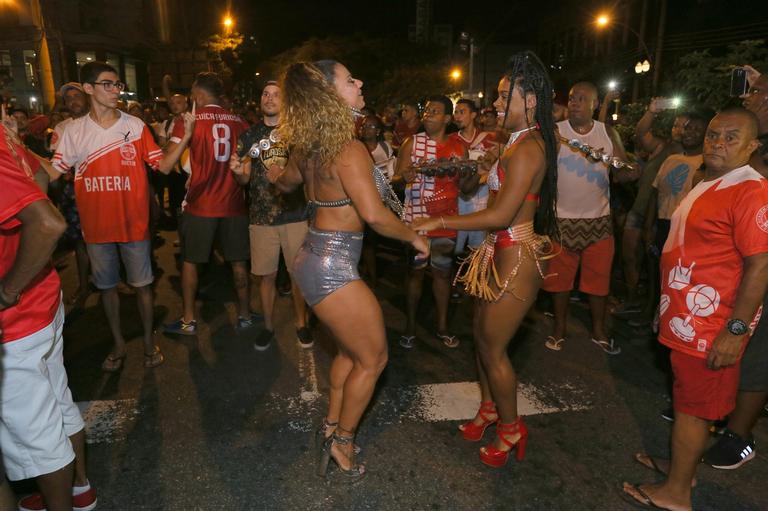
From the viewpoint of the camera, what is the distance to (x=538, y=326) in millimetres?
5504

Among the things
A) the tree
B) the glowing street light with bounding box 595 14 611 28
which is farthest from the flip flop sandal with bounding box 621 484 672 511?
the tree

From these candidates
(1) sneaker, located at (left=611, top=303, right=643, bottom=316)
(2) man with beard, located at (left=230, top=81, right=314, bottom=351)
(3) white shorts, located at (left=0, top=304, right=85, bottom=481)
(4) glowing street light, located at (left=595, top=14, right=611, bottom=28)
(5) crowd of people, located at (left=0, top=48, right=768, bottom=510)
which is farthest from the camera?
(4) glowing street light, located at (left=595, top=14, right=611, bottom=28)

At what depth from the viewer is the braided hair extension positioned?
2971 millimetres

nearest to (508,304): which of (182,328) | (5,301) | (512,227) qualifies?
(512,227)

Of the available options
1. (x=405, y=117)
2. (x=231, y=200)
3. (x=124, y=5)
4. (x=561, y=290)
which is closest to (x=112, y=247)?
(x=231, y=200)

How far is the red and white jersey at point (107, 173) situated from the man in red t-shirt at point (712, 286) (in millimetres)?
3771

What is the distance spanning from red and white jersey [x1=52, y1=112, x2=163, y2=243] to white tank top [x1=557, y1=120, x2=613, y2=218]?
354 cm

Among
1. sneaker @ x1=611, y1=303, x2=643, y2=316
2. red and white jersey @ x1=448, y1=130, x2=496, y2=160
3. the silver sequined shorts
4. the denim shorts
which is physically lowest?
sneaker @ x1=611, y1=303, x2=643, y2=316

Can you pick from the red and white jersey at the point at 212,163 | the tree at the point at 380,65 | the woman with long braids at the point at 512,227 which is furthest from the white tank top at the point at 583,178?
the tree at the point at 380,65

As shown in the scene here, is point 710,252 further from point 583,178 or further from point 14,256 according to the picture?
point 14,256

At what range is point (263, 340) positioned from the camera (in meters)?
4.90

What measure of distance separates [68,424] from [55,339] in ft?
1.68

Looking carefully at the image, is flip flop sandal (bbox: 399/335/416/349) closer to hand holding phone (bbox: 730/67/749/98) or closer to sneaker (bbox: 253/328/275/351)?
sneaker (bbox: 253/328/275/351)

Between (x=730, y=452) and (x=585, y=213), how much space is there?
2.23m
